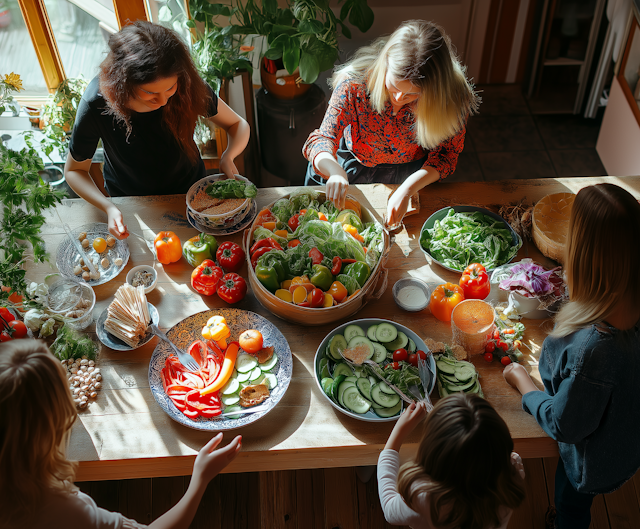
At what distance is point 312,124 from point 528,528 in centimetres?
265

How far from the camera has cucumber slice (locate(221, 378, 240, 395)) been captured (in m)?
1.82

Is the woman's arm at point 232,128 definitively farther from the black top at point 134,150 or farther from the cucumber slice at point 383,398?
the cucumber slice at point 383,398

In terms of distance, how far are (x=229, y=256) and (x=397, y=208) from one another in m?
0.74

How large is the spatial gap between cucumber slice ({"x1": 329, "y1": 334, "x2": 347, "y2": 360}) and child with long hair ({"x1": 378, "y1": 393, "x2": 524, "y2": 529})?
19.8 inches

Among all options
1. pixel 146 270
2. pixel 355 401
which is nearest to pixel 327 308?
pixel 355 401

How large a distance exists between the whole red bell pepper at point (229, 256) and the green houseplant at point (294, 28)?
1431 mm

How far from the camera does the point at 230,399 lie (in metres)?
1.81

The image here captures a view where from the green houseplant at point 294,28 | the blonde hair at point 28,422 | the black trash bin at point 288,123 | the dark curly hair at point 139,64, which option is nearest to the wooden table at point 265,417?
the blonde hair at point 28,422

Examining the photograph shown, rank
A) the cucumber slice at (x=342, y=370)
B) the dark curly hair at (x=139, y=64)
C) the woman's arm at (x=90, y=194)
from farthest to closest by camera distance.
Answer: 1. the woman's arm at (x=90, y=194)
2. the dark curly hair at (x=139, y=64)
3. the cucumber slice at (x=342, y=370)

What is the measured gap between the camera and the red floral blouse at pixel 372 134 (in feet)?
7.97

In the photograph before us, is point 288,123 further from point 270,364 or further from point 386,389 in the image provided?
point 386,389

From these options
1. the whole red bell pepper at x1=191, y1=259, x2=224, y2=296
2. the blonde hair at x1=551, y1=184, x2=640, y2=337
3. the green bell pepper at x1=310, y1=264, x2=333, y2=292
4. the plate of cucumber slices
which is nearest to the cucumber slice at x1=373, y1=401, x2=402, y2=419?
the plate of cucumber slices

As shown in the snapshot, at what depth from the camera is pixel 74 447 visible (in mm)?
1700

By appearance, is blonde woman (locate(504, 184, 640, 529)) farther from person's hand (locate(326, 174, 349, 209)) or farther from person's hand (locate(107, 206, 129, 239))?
person's hand (locate(107, 206, 129, 239))
